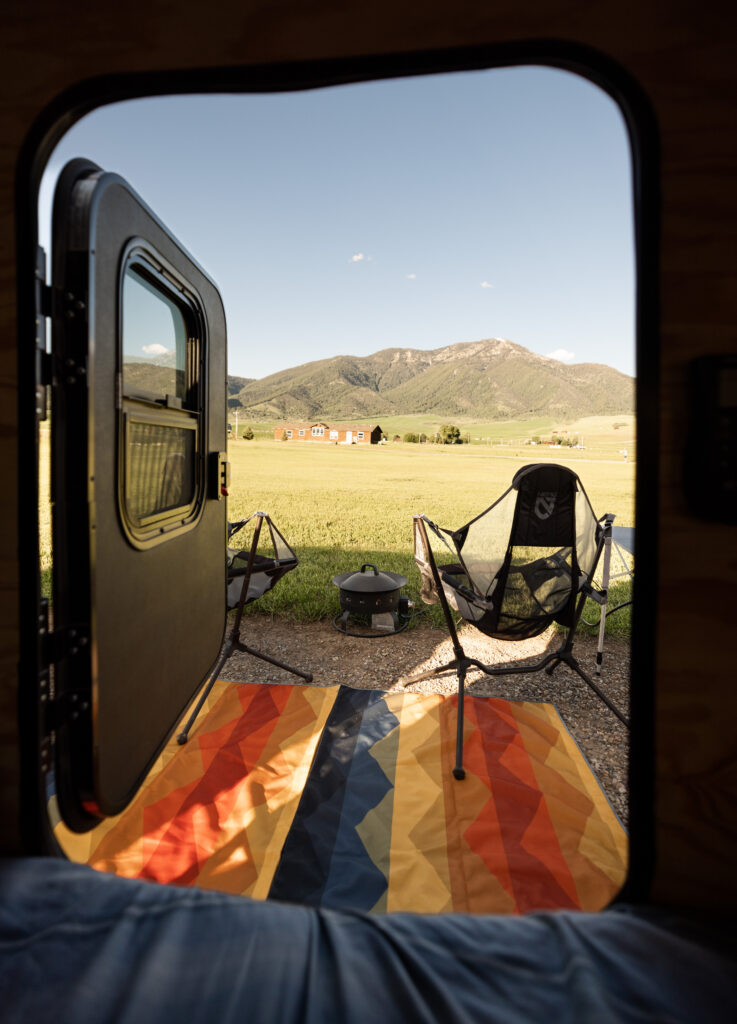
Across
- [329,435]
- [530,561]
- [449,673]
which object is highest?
[329,435]

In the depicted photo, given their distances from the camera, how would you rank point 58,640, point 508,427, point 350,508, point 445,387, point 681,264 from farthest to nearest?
point 445,387 → point 508,427 → point 350,508 → point 58,640 → point 681,264

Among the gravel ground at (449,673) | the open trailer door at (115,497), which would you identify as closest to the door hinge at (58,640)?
the open trailer door at (115,497)

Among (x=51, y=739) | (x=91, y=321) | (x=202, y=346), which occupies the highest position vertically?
(x=202, y=346)

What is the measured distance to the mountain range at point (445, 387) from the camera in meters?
132

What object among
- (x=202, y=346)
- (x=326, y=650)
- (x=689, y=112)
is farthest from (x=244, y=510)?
(x=689, y=112)

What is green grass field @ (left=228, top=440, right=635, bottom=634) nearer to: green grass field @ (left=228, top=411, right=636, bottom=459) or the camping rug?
the camping rug

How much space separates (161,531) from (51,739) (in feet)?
2.54

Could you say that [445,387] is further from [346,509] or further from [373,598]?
[373,598]

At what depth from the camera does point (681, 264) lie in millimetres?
965

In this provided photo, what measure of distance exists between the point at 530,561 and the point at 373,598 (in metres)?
1.45

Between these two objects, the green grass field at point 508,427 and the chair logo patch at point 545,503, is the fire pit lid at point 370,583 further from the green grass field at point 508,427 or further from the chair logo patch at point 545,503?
the green grass field at point 508,427

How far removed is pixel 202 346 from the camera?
234cm

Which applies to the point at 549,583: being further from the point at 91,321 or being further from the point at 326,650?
the point at 91,321

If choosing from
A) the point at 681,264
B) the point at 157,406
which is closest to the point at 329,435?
the point at 157,406
